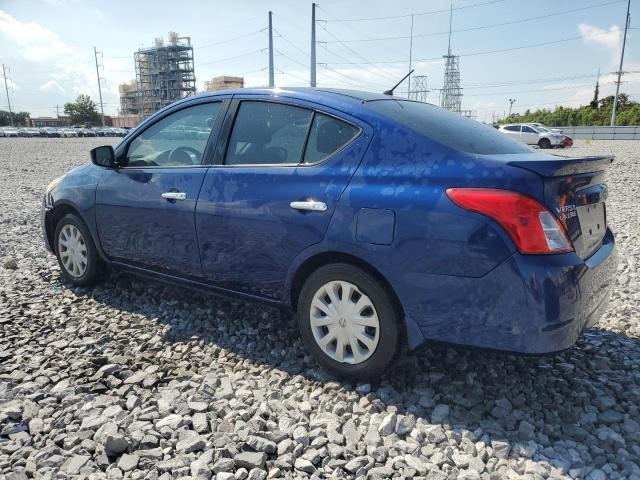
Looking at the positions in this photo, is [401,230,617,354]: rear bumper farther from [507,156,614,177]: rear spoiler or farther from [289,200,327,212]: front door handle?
[289,200,327,212]: front door handle

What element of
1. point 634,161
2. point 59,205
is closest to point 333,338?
point 59,205

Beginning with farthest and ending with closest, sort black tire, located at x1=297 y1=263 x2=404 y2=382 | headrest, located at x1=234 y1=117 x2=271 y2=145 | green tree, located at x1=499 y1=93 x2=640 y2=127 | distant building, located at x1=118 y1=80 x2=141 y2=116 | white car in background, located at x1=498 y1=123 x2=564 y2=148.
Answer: distant building, located at x1=118 y1=80 x2=141 y2=116, green tree, located at x1=499 y1=93 x2=640 y2=127, white car in background, located at x1=498 y1=123 x2=564 y2=148, headrest, located at x1=234 y1=117 x2=271 y2=145, black tire, located at x1=297 y1=263 x2=404 y2=382

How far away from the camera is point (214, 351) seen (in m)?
3.45

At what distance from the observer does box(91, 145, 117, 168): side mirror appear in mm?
4086

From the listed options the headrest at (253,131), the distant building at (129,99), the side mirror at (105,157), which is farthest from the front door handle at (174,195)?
the distant building at (129,99)

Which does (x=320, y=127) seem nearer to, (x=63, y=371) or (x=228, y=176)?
(x=228, y=176)

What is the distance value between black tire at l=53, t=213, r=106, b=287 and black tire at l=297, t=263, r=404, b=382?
2339mm

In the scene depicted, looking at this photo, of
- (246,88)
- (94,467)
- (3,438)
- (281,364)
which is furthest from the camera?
(246,88)

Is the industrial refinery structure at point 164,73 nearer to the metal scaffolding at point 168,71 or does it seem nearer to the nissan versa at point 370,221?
the metal scaffolding at point 168,71

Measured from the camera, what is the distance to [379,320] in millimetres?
2740

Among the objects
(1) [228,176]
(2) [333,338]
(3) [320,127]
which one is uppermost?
(3) [320,127]

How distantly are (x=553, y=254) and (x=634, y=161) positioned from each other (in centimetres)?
1690

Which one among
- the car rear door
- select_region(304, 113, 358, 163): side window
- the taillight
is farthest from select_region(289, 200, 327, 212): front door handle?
the car rear door

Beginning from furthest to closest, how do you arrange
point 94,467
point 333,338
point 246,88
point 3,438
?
point 246,88 < point 333,338 < point 3,438 < point 94,467
